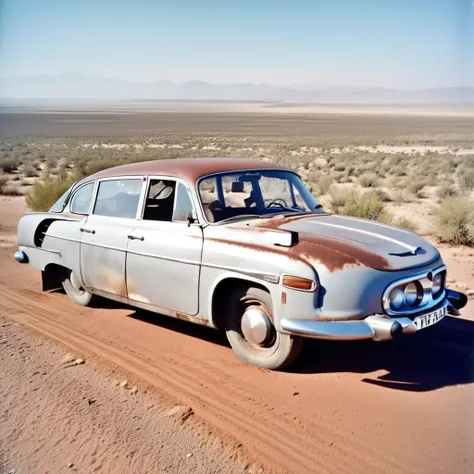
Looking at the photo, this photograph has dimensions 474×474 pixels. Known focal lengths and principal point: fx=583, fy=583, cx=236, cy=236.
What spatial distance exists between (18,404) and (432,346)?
12.1ft

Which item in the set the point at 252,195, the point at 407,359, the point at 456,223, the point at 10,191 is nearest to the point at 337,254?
the point at 407,359

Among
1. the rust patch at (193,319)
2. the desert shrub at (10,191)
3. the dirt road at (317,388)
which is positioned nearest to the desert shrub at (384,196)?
the dirt road at (317,388)

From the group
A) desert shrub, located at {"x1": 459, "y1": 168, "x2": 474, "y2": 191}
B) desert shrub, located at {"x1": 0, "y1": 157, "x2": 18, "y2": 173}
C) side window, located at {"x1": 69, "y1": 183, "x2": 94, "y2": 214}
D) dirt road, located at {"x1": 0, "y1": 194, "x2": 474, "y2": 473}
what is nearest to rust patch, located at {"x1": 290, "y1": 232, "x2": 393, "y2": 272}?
dirt road, located at {"x1": 0, "y1": 194, "x2": 474, "y2": 473}

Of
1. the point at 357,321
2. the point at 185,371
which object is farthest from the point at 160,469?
the point at 357,321

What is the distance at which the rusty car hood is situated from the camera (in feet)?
14.6

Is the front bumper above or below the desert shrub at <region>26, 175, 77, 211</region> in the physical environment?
above

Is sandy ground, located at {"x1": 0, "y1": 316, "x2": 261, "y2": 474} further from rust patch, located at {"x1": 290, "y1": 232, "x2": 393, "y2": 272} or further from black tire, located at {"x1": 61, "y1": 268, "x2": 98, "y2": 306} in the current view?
black tire, located at {"x1": 61, "y1": 268, "x2": 98, "y2": 306}

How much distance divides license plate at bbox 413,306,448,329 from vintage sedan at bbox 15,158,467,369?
2 cm

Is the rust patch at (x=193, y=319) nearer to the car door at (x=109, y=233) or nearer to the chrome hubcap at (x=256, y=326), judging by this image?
the chrome hubcap at (x=256, y=326)

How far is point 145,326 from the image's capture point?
6188mm

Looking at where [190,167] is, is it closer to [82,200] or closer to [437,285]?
[82,200]

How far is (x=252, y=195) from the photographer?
5.89 metres

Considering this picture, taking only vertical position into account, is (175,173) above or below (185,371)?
above

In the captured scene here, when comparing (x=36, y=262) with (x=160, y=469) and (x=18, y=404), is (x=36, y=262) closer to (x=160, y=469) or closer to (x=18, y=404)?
(x=18, y=404)
